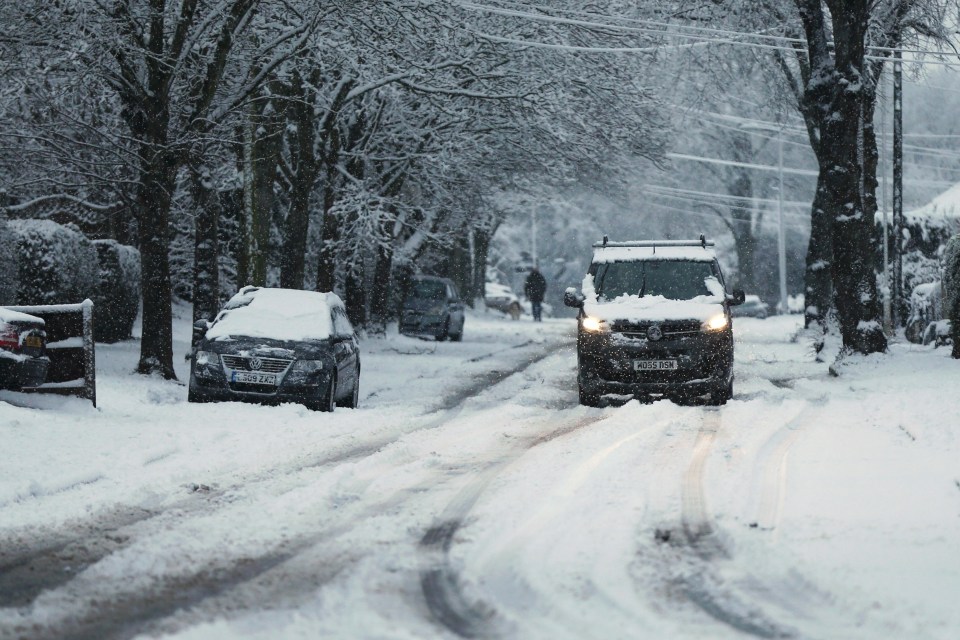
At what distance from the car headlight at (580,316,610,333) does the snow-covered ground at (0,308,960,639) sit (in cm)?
111

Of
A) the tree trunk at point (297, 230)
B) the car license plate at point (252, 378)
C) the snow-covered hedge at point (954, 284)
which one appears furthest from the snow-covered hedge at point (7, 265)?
the snow-covered hedge at point (954, 284)

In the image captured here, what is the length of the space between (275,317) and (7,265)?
708 cm

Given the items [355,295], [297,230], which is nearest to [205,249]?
[297,230]

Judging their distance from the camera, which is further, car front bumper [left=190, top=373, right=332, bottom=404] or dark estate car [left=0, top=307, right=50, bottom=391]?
car front bumper [left=190, top=373, right=332, bottom=404]

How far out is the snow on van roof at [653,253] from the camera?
58.3ft

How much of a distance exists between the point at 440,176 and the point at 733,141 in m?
45.8

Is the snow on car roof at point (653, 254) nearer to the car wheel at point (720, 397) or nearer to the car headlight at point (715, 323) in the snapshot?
the car headlight at point (715, 323)

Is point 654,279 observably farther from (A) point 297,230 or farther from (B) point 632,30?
(A) point 297,230

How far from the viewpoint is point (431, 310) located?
3778 cm

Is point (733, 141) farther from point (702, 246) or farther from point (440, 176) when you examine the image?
point (702, 246)

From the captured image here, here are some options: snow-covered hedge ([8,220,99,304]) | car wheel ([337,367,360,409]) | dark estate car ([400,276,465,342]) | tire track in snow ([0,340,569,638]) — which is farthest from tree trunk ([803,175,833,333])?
tire track in snow ([0,340,569,638])

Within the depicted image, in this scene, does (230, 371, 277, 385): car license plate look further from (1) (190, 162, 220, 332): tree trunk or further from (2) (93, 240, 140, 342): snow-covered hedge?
(2) (93, 240, 140, 342): snow-covered hedge

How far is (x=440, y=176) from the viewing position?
31.6m

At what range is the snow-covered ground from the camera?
5809 millimetres
